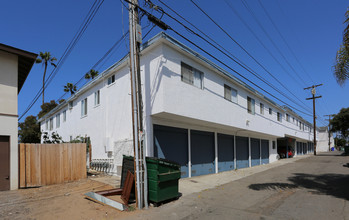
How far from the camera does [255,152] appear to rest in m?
21.0

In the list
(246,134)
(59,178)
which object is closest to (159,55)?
(59,178)

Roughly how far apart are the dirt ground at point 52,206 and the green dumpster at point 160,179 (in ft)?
2.93

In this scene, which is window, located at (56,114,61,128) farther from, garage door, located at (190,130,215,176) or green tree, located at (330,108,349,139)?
green tree, located at (330,108,349,139)

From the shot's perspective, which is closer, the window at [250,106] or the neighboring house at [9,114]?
the neighboring house at [9,114]

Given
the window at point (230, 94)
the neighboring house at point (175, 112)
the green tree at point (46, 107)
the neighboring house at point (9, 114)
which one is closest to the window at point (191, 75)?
the neighboring house at point (175, 112)

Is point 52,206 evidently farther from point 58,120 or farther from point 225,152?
point 58,120

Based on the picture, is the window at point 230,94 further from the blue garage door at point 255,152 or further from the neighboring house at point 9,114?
the neighboring house at point 9,114

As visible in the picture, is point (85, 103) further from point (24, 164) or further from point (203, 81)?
point (203, 81)

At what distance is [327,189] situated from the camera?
29.9ft

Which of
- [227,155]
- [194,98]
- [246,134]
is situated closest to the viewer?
[194,98]

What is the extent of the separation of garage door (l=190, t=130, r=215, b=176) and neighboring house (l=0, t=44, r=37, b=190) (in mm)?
8366

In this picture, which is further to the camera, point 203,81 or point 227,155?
point 227,155

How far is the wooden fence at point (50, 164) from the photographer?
8.99 m

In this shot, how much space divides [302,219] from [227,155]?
1062cm
